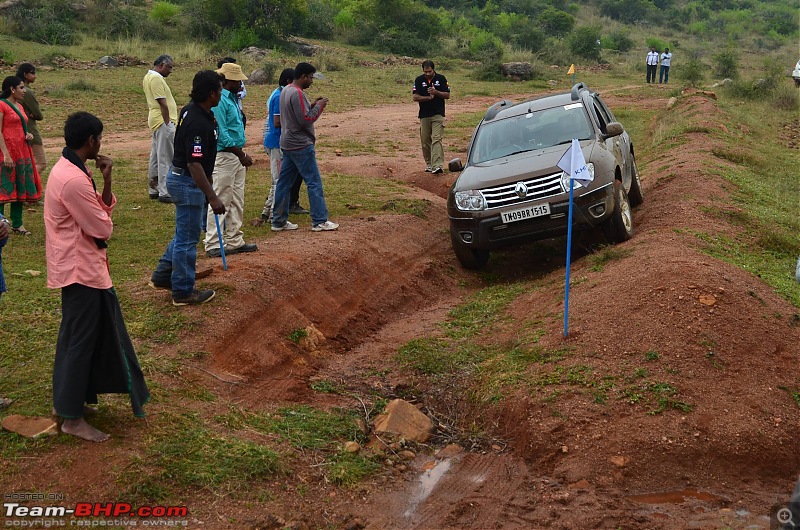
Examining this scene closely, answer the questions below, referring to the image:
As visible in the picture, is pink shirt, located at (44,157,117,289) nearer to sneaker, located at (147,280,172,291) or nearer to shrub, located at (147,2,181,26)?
sneaker, located at (147,280,172,291)

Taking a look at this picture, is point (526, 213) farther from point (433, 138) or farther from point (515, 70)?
point (515, 70)

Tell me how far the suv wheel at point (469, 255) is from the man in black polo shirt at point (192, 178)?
3128mm

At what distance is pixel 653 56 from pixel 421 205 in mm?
25118

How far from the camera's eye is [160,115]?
10.9 metres

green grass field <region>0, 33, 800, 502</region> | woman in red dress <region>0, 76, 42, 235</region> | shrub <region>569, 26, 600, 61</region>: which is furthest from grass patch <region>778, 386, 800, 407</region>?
shrub <region>569, 26, 600, 61</region>

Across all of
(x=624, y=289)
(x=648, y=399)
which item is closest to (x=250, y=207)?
(x=624, y=289)

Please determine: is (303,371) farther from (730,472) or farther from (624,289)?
(730,472)

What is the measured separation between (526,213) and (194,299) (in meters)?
3.59

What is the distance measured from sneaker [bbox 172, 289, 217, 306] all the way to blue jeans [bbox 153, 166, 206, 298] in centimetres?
4

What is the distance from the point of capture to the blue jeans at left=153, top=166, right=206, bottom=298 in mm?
7207

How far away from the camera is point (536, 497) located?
5.18 metres

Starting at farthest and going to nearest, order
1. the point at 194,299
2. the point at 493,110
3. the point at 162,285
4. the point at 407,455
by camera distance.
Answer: the point at 493,110 < the point at 162,285 < the point at 194,299 < the point at 407,455

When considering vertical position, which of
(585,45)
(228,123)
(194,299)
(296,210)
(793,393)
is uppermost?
(585,45)

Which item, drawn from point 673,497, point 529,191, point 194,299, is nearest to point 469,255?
point 529,191
